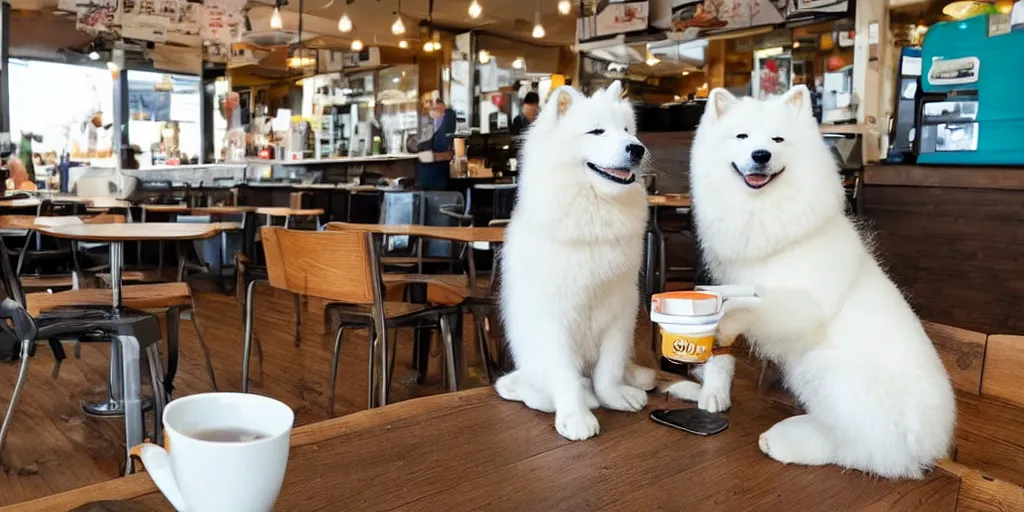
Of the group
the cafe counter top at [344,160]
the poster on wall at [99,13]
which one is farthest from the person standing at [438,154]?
the poster on wall at [99,13]

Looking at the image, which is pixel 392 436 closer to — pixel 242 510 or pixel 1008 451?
pixel 242 510

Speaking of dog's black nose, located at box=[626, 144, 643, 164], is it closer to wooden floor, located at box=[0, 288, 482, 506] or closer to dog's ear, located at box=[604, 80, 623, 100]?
dog's ear, located at box=[604, 80, 623, 100]

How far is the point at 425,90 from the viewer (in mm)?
10094

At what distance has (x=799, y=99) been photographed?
44.4 inches

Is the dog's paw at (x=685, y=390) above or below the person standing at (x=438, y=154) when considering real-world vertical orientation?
below

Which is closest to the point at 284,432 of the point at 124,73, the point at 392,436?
the point at 392,436

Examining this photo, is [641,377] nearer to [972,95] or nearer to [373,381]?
[373,381]

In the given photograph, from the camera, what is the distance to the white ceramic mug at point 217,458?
18.9 inches

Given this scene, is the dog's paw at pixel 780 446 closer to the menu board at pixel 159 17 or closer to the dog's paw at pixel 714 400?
the dog's paw at pixel 714 400

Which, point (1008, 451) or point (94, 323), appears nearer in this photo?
point (1008, 451)

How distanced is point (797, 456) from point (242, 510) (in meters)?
0.58

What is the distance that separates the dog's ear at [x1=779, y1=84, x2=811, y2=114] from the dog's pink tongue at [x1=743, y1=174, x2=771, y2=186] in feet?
0.56

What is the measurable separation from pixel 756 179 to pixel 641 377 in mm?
359

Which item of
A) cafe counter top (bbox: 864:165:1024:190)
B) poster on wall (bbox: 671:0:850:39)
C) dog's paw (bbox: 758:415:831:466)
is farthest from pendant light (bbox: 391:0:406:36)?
dog's paw (bbox: 758:415:831:466)
